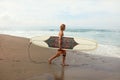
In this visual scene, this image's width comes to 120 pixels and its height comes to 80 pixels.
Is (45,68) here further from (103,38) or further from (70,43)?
(103,38)

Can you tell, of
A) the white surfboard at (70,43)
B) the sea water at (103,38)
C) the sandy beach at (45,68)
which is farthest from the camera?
the sea water at (103,38)

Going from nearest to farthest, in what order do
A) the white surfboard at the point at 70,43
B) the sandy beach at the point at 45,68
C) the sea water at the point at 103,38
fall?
the sandy beach at the point at 45,68
the white surfboard at the point at 70,43
the sea water at the point at 103,38

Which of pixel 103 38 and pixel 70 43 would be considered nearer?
pixel 70 43

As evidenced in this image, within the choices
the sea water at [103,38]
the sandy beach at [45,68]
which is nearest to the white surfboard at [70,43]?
the sandy beach at [45,68]

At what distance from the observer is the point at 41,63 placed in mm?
9547

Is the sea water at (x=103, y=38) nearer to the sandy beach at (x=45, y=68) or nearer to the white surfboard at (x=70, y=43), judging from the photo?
the sandy beach at (x=45, y=68)

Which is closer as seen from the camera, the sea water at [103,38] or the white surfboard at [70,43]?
the white surfboard at [70,43]

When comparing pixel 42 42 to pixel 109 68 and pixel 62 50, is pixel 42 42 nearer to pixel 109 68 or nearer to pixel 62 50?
pixel 62 50

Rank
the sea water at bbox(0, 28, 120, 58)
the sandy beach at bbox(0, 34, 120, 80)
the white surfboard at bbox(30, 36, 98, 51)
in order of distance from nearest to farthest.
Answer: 1. the sandy beach at bbox(0, 34, 120, 80)
2. the white surfboard at bbox(30, 36, 98, 51)
3. the sea water at bbox(0, 28, 120, 58)

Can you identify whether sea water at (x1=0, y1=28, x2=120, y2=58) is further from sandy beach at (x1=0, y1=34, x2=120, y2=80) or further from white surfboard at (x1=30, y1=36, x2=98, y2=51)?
white surfboard at (x1=30, y1=36, x2=98, y2=51)

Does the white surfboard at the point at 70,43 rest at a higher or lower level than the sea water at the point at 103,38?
higher

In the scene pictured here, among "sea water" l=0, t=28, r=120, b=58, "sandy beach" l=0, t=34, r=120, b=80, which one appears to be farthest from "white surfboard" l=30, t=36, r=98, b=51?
"sea water" l=0, t=28, r=120, b=58

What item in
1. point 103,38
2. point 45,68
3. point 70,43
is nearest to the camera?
point 45,68

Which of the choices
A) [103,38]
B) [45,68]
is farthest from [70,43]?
[103,38]
